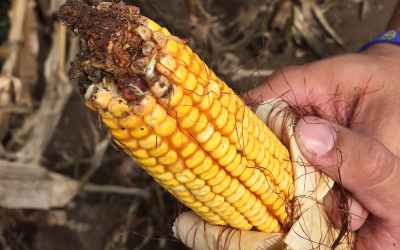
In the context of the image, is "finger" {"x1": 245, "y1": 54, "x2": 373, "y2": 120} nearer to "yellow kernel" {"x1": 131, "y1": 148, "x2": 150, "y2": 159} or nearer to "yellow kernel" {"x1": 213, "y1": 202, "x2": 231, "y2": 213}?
"yellow kernel" {"x1": 213, "y1": 202, "x2": 231, "y2": 213}

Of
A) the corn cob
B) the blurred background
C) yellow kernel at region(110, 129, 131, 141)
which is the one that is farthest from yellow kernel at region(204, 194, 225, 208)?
the blurred background

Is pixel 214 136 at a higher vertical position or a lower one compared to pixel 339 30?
lower

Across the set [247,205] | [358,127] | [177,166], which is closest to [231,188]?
[247,205]

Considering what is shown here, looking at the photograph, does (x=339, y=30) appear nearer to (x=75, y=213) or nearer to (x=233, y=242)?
(x=233, y=242)

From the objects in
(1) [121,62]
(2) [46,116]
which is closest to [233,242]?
(1) [121,62]

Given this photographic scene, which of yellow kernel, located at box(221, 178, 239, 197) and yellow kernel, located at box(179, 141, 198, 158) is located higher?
yellow kernel, located at box(179, 141, 198, 158)

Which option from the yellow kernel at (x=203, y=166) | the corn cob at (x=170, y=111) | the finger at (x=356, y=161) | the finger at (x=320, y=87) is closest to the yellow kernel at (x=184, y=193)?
the corn cob at (x=170, y=111)
